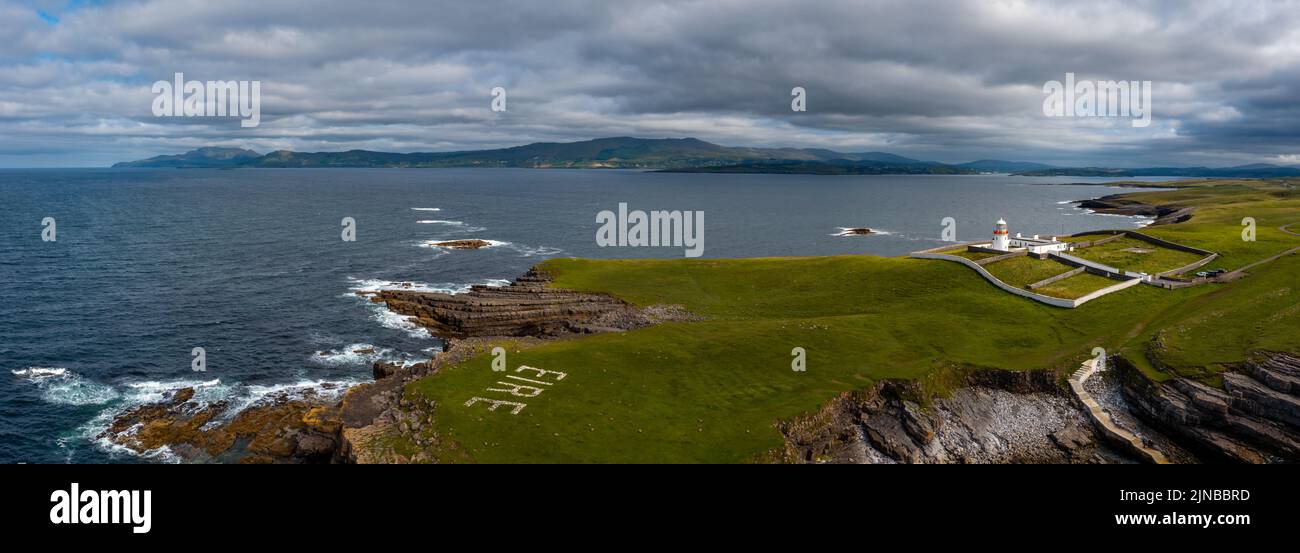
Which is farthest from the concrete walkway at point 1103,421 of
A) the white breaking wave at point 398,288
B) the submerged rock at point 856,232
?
the submerged rock at point 856,232

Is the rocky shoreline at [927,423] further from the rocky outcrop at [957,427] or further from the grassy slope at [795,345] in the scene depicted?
the grassy slope at [795,345]

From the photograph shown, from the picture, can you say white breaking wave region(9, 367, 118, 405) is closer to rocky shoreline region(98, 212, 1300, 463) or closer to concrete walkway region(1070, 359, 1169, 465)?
rocky shoreline region(98, 212, 1300, 463)

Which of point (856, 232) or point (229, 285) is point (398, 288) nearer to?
point (229, 285)

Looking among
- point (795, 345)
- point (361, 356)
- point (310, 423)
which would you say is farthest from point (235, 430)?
point (795, 345)

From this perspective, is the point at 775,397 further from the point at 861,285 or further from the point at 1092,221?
the point at 1092,221

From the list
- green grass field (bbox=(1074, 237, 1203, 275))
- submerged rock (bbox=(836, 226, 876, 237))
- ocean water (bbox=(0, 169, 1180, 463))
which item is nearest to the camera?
ocean water (bbox=(0, 169, 1180, 463))

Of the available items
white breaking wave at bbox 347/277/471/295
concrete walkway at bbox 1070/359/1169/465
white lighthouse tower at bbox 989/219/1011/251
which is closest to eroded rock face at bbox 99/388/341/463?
white breaking wave at bbox 347/277/471/295
